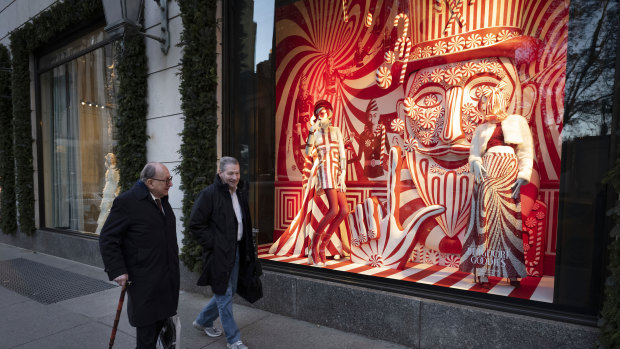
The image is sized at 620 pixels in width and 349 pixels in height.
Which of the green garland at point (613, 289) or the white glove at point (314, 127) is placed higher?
the white glove at point (314, 127)

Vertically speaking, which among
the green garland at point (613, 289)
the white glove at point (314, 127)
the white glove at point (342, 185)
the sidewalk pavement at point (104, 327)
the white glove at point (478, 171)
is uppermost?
the white glove at point (314, 127)

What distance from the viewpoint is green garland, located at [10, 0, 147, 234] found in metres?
5.30

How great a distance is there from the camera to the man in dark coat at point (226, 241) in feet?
9.60

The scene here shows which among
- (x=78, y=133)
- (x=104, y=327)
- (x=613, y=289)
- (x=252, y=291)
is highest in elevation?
(x=78, y=133)

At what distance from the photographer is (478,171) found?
362cm

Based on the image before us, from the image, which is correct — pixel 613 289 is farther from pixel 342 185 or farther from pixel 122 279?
pixel 122 279

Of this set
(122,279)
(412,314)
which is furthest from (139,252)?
(412,314)

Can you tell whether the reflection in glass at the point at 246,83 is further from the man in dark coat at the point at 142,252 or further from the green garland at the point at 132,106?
the man in dark coat at the point at 142,252

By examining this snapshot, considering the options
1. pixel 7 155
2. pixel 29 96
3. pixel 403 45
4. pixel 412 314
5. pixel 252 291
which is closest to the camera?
pixel 252 291

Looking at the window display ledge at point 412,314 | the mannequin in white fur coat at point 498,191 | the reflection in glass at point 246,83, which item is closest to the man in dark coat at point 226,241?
the window display ledge at point 412,314

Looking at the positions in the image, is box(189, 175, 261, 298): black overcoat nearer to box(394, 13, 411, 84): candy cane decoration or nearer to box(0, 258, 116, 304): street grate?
box(394, 13, 411, 84): candy cane decoration

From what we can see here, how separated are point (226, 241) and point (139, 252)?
755 millimetres

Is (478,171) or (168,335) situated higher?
(478,171)

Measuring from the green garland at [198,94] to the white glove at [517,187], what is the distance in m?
3.52
